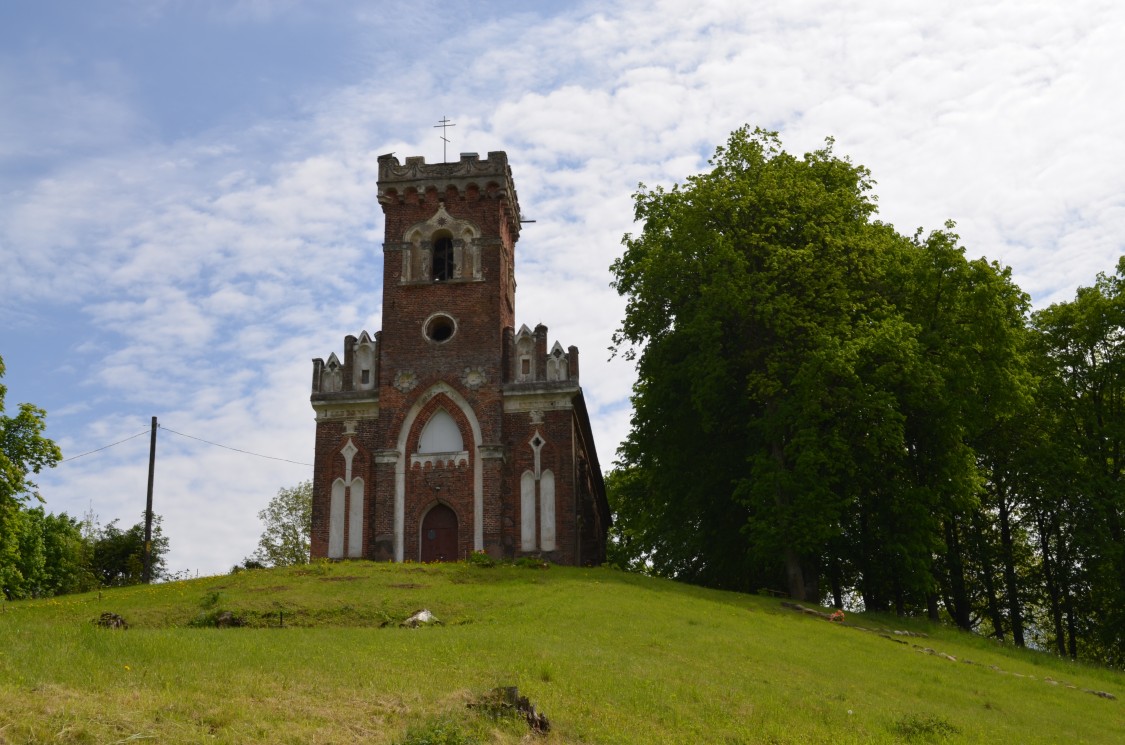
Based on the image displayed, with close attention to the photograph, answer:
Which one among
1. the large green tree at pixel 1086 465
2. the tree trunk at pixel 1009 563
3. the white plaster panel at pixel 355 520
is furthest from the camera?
A: the tree trunk at pixel 1009 563

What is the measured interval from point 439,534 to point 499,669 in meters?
19.1

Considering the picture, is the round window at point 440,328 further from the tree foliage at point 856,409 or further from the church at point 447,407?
the tree foliage at point 856,409

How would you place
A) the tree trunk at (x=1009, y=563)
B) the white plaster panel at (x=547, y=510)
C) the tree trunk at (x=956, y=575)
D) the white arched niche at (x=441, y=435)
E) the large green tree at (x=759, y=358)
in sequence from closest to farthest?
the large green tree at (x=759, y=358), the white plaster panel at (x=547, y=510), the tree trunk at (x=956, y=575), the white arched niche at (x=441, y=435), the tree trunk at (x=1009, y=563)

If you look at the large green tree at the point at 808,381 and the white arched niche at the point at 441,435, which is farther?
the white arched niche at the point at 441,435

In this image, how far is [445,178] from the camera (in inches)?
1534

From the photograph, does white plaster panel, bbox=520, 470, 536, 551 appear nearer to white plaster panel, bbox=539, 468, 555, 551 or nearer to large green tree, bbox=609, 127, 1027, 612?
white plaster panel, bbox=539, 468, 555, 551

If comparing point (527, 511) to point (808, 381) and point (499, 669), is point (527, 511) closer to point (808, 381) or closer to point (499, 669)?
point (808, 381)

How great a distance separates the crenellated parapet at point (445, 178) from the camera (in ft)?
127

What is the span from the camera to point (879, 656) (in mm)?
23469

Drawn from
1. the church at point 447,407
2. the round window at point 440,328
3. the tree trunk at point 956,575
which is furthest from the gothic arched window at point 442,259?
the tree trunk at point 956,575

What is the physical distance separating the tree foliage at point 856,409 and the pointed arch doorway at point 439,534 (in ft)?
20.9

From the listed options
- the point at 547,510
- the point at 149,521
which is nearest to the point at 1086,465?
the point at 547,510

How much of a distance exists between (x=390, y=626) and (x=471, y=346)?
15.9 m

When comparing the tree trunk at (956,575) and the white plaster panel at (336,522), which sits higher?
the white plaster panel at (336,522)
